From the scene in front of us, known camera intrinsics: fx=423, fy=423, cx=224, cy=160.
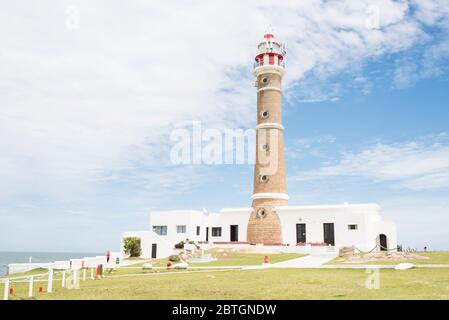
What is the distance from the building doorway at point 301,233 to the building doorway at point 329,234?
2.08m

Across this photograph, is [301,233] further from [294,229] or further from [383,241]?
[383,241]

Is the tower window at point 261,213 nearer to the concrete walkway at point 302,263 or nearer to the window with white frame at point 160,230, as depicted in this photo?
the concrete walkway at point 302,263

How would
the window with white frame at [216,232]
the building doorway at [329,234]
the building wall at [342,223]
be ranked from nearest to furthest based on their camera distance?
the building wall at [342,223] → the building doorway at [329,234] → the window with white frame at [216,232]

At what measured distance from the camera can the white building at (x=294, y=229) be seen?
40.4m

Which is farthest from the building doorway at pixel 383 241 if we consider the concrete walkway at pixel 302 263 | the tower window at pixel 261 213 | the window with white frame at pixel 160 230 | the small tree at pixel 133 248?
the small tree at pixel 133 248

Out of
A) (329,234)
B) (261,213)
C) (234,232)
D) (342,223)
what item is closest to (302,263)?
(342,223)

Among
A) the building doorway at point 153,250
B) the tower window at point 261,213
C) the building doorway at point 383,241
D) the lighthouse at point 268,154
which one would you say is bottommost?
the building doorway at point 153,250

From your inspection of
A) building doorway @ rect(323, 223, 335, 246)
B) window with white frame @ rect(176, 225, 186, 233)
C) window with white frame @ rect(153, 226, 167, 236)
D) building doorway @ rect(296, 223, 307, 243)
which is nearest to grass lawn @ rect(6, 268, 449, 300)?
building doorway @ rect(323, 223, 335, 246)

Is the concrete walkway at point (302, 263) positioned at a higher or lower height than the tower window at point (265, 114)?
lower

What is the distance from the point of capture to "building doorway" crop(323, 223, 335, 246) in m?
41.5

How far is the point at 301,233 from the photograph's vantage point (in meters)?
42.7

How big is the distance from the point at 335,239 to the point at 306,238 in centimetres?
288

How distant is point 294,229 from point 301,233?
798 millimetres
